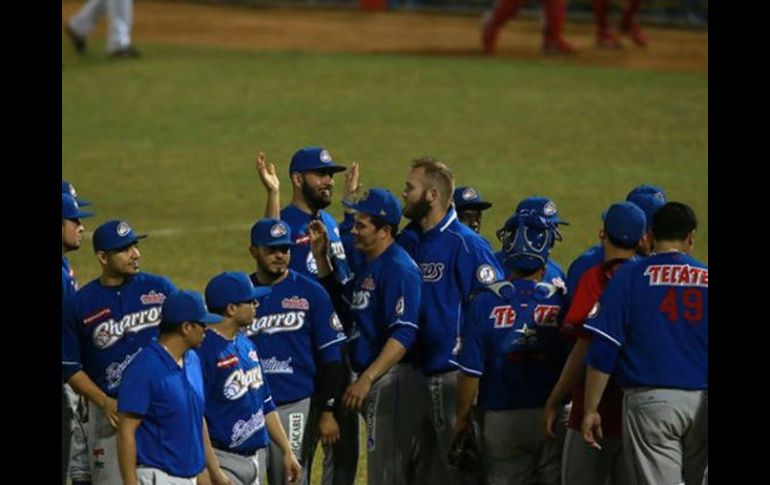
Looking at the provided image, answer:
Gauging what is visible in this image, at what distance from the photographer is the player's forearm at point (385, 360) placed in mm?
8266

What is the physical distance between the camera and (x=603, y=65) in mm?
26906

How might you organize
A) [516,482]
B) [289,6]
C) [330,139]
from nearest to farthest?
[516,482], [330,139], [289,6]

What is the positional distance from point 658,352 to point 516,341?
77 centimetres

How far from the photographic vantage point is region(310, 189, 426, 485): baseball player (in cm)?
841

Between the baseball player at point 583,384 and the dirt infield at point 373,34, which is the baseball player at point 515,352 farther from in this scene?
the dirt infield at point 373,34

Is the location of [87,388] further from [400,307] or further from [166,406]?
[400,307]

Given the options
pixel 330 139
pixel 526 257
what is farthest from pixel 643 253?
pixel 330 139

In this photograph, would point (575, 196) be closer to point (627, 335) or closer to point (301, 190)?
point (301, 190)

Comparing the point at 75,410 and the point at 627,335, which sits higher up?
the point at 627,335

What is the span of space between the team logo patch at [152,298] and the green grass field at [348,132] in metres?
6.60

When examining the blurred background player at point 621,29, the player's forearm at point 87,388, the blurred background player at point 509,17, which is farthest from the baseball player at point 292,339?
the blurred background player at point 621,29

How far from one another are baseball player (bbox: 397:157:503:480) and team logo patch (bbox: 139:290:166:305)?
52.2 inches

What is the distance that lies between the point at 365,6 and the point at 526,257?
2582cm

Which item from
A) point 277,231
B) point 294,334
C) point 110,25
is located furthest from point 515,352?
point 110,25
